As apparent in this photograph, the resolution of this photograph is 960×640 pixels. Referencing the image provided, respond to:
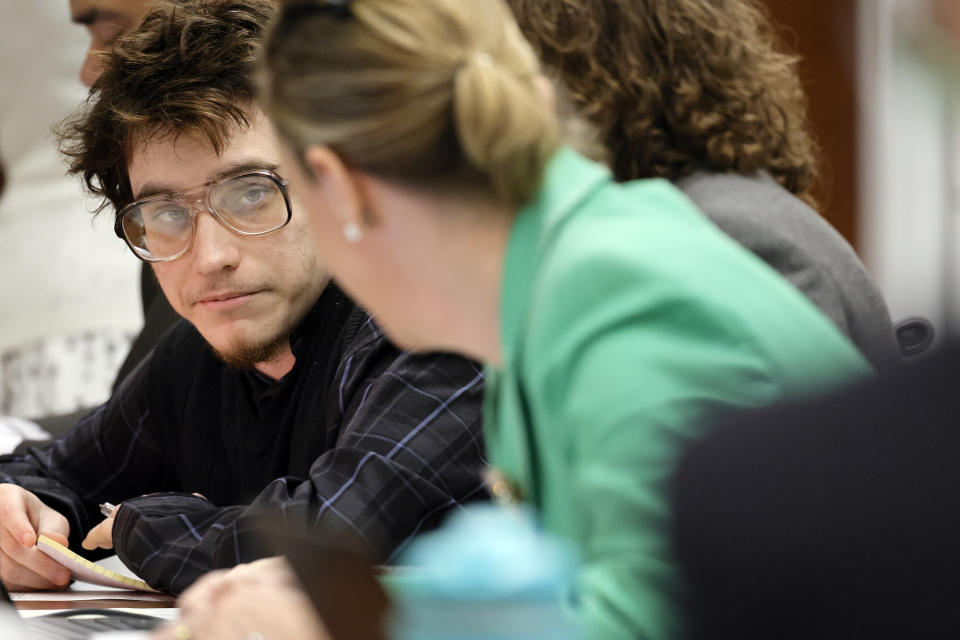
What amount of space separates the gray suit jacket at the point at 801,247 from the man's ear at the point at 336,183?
60 cm

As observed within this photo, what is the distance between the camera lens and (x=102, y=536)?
171cm

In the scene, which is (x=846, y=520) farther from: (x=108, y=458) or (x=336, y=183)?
(x=108, y=458)

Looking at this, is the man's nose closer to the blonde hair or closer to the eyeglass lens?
the eyeglass lens

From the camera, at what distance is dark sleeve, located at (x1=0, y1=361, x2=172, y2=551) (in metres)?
2.03

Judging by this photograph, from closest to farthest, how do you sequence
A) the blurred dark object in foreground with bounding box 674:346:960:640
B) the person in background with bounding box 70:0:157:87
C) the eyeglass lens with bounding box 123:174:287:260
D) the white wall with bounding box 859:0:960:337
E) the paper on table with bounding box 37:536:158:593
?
the blurred dark object in foreground with bounding box 674:346:960:640
the paper on table with bounding box 37:536:158:593
the eyeglass lens with bounding box 123:174:287:260
the person in background with bounding box 70:0:157:87
the white wall with bounding box 859:0:960:337

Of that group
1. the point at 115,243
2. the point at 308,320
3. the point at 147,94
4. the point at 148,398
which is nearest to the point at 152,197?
the point at 147,94

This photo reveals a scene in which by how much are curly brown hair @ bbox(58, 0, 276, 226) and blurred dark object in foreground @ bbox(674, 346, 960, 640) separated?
1.26 metres

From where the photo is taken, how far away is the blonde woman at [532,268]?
82 cm

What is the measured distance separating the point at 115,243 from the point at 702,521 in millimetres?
3501

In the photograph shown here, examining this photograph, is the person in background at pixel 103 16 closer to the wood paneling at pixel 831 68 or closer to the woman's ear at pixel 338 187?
the wood paneling at pixel 831 68

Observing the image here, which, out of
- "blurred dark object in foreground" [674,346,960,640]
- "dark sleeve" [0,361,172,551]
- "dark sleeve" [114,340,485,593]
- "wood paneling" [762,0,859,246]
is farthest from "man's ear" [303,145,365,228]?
"wood paneling" [762,0,859,246]

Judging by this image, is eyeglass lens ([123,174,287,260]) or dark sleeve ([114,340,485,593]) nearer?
dark sleeve ([114,340,485,593])

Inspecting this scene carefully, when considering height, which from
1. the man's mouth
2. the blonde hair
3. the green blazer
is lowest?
Answer: the man's mouth

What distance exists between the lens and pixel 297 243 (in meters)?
1.78
